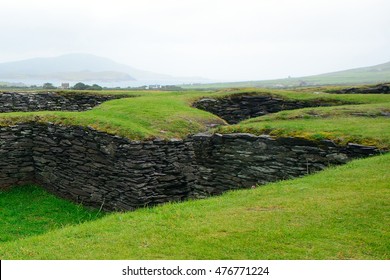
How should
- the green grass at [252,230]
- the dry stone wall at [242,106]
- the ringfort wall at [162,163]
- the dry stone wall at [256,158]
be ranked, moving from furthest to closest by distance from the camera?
1. the dry stone wall at [242,106]
2. the ringfort wall at [162,163]
3. the dry stone wall at [256,158]
4. the green grass at [252,230]

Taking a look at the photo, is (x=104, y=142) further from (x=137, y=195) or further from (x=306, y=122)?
(x=306, y=122)

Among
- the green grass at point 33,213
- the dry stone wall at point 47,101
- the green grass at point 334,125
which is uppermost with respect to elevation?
the dry stone wall at point 47,101

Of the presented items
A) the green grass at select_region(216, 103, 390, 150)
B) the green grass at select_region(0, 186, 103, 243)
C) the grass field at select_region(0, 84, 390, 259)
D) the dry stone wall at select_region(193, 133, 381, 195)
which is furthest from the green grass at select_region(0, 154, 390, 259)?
the green grass at select_region(0, 186, 103, 243)

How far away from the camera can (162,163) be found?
46.0 ft

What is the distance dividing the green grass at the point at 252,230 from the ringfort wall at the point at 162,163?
324 centimetres

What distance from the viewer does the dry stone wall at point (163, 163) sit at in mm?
12500

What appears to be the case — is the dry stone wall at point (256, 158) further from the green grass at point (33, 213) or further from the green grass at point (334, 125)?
the green grass at point (33, 213)

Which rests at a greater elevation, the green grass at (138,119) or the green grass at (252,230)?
the green grass at (138,119)

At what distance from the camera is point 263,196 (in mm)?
9023

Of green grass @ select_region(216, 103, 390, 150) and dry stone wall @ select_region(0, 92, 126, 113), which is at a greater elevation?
dry stone wall @ select_region(0, 92, 126, 113)

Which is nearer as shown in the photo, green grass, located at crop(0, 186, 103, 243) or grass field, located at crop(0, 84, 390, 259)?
→ grass field, located at crop(0, 84, 390, 259)

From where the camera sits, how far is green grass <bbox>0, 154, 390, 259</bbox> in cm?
596

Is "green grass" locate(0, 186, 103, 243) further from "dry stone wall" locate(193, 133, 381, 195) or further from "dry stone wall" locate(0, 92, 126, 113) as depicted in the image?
"dry stone wall" locate(0, 92, 126, 113)

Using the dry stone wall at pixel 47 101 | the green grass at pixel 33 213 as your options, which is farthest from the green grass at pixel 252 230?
the dry stone wall at pixel 47 101
